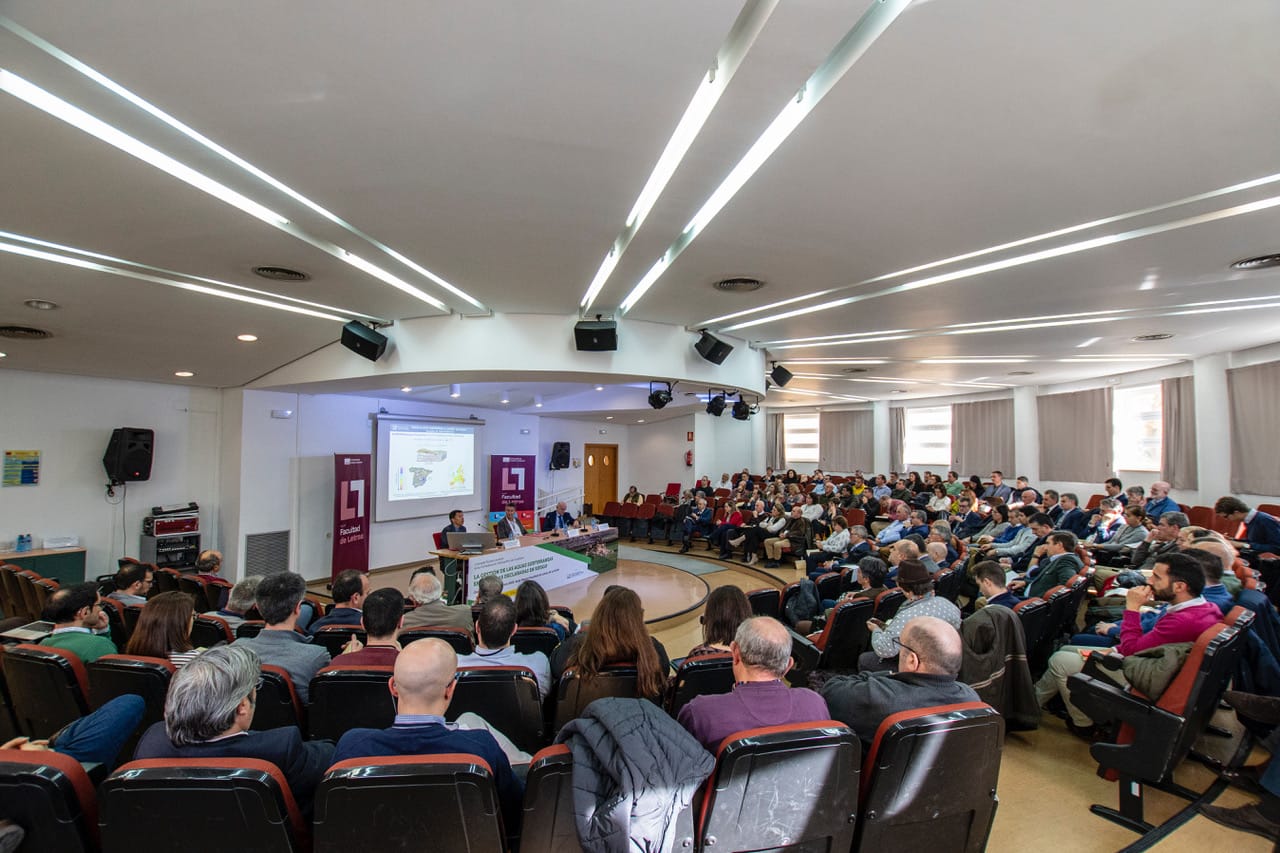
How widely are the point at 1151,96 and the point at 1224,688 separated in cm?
281

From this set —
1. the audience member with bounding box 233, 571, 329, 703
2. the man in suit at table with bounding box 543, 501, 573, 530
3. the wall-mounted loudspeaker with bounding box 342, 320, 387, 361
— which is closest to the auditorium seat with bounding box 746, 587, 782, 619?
the audience member with bounding box 233, 571, 329, 703

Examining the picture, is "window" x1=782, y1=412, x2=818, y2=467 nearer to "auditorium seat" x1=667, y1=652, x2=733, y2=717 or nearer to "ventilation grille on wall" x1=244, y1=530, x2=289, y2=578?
"ventilation grille on wall" x1=244, y1=530, x2=289, y2=578

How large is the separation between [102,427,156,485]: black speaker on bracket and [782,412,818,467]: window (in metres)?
16.0

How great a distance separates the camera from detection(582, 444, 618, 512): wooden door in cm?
1609

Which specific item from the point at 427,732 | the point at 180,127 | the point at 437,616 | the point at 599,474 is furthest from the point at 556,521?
the point at 427,732

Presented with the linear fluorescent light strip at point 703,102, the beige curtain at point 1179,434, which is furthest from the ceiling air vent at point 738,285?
the beige curtain at point 1179,434

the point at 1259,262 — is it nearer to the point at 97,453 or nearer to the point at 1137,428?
the point at 1137,428

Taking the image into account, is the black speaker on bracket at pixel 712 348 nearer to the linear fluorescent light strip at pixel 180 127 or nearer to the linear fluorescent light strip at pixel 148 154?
the linear fluorescent light strip at pixel 180 127

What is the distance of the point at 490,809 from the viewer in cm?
153

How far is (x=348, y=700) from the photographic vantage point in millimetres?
2383

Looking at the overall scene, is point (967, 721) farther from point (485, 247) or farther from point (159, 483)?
point (159, 483)

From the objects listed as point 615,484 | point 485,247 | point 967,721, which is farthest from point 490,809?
point 615,484

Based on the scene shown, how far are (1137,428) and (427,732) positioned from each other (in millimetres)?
13318

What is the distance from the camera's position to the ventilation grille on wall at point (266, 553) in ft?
26.2
